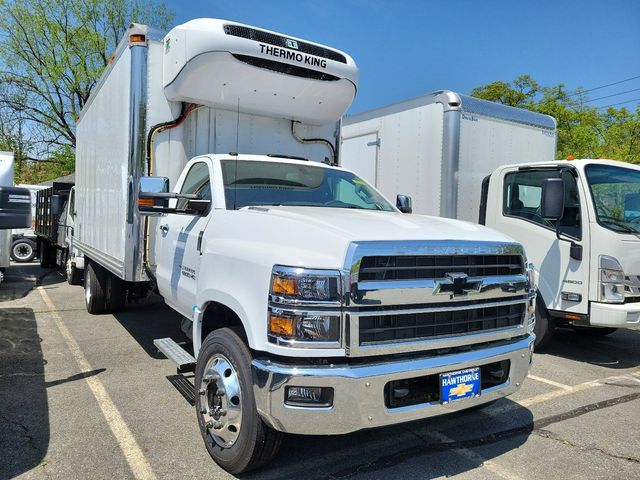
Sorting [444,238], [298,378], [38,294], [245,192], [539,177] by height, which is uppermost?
[539,177]

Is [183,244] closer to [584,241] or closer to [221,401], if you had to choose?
[221,401]

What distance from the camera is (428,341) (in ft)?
9.73

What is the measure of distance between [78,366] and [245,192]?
2.90 metres

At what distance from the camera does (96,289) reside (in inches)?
304

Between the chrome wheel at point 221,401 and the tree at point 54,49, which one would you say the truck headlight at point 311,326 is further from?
the tree at point 54,49

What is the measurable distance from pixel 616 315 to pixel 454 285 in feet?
11.4

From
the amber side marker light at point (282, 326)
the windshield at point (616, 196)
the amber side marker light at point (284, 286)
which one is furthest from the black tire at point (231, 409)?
the windshield at point (616, 196)

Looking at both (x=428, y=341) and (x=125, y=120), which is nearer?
(x=428, y=341)

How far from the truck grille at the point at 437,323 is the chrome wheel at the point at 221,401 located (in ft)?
2.89

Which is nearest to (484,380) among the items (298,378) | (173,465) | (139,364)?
(298,378)

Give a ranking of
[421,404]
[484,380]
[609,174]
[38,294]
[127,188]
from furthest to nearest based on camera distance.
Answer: [38,294] → [609,174] → [127,188] → [484,380] → [421,404]

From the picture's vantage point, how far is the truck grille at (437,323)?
110 inches

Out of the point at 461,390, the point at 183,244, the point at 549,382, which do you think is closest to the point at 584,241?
the point at 549,382

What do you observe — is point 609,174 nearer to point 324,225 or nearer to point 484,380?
point 484,380
